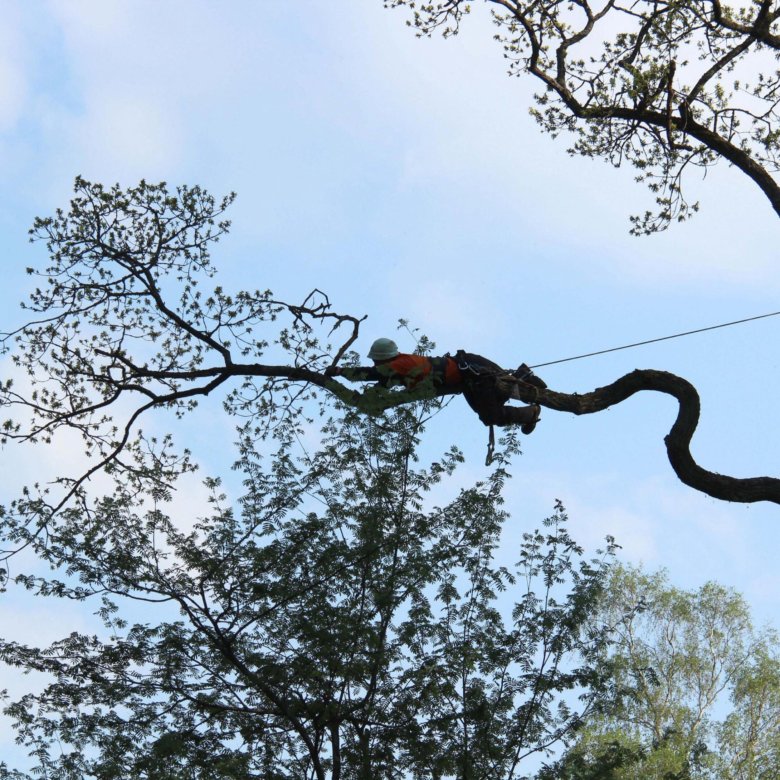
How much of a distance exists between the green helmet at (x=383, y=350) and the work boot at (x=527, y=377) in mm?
1113

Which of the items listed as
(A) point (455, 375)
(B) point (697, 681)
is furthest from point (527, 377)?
(B) point (697, 681)

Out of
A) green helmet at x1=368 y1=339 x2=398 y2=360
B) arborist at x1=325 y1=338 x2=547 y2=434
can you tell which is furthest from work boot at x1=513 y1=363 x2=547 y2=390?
green helmet at x1=368 y1=339 x2=398 y2=360

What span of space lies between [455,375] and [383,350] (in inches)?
27.2

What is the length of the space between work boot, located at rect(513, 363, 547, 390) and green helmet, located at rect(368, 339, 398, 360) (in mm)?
1113

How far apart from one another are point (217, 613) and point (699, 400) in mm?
4569

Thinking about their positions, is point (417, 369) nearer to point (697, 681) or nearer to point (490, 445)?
point (490, 445)

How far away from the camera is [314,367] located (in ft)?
41.0

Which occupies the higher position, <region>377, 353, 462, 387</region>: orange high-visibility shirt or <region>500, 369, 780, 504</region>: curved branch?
<region>377, 353, 462, 387</region>: orange high-visibility shirt

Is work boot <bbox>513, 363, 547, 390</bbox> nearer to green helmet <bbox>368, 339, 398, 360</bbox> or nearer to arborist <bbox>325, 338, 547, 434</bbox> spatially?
arborist <bbox>325, 338, 547, 434</bbox>

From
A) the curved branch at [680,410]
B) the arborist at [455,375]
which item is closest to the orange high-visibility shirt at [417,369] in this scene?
the arborist at [455,375]

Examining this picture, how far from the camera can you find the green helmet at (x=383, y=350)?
39.7 ft

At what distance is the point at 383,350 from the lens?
12172mm

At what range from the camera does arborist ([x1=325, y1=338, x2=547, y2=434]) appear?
39.1 ft

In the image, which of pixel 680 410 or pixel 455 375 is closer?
pixel 680 410
